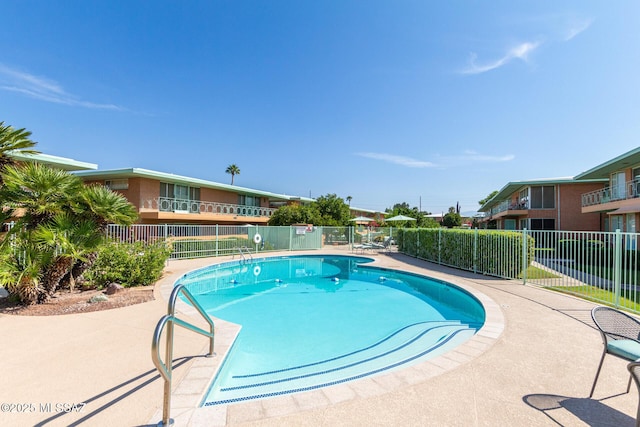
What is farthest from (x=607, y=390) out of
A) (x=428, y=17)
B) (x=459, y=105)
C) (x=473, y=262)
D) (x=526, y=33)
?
(x=459, y=105)

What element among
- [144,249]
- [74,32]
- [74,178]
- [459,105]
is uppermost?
[74,32]

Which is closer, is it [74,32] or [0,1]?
[0,1]

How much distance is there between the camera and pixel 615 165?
17.2 m

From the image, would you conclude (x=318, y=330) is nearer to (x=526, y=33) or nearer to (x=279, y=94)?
(x=526, y=33)

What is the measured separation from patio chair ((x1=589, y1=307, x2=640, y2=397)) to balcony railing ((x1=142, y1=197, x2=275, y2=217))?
22443 millimetres

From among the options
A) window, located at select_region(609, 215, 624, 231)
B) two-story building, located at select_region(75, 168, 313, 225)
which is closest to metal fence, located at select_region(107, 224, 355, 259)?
two-story building, located at select_region(75, 168, 313, 225)

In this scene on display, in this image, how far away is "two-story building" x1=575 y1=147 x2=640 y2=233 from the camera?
50.6ft

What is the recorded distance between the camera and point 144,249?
994 centimetres

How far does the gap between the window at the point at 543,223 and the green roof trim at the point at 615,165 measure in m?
5.16

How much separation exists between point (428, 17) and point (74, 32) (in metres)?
14.2

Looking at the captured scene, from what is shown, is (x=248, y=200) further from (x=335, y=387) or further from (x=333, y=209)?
(x=335, y=387)

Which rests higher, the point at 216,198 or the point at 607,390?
the point at 216,198

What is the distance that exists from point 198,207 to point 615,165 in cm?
2857

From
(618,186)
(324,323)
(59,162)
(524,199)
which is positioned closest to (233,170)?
(59,162)
